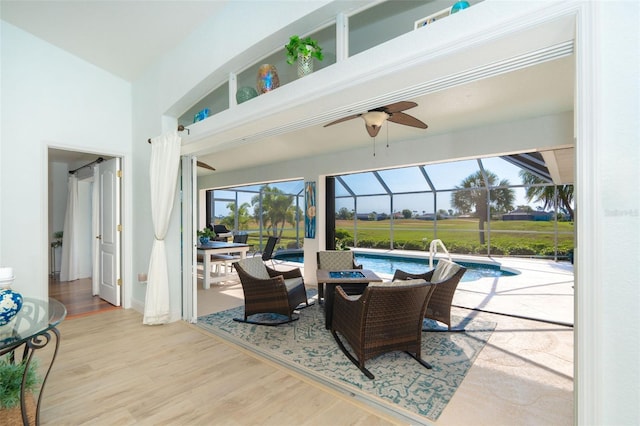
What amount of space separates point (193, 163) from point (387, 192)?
22.3 ft

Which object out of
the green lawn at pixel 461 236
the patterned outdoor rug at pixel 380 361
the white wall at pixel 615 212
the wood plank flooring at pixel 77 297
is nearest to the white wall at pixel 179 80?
the wood plank flooring at pixel 77 297

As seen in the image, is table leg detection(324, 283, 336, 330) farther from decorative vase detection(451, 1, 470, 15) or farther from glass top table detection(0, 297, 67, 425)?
decorative vase detection(451, 1, 470, 15)

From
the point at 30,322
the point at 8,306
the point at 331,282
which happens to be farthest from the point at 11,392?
the point at 331,282

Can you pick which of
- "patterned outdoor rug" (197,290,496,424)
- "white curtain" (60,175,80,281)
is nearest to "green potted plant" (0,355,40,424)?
"patterned outdoor rug" (197,290,496,424)

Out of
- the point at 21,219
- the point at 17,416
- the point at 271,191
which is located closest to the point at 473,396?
the point at 17,416

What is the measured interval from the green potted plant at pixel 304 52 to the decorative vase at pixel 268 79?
0.37 m

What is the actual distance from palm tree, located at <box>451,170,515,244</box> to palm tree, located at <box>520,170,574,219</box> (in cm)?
47

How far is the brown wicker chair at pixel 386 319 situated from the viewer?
250 centimetres

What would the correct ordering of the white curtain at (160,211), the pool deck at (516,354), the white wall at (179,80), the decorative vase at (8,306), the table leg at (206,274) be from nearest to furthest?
the decorative vase at (8,306)
the pool deck at (516,354)
the white wall at (179,80)
the white curtain at (160,211)
the table leg at (206,274)

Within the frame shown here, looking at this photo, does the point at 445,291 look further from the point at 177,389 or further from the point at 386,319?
the point at 177,389

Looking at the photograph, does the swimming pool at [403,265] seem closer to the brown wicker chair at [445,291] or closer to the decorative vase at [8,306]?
the brown wicker chair at [445,291]

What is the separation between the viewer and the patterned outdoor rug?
220 centimetres

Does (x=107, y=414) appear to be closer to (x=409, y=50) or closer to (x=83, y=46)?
(x=409, y=50)

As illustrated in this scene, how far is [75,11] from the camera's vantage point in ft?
9.95
